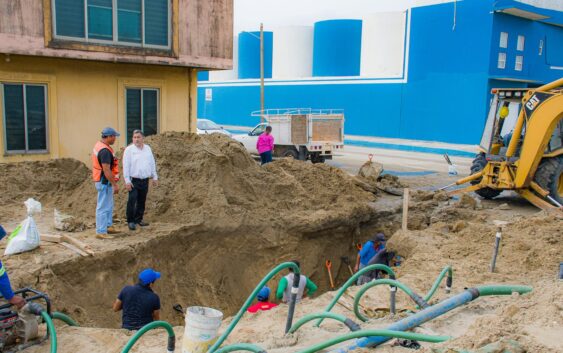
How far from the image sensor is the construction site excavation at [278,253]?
4.56 meters

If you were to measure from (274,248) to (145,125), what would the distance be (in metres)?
5.61

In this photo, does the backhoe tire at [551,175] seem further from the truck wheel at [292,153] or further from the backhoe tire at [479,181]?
the truck wheel at [292,153]

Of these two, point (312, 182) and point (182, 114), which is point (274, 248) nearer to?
point (312, 182)

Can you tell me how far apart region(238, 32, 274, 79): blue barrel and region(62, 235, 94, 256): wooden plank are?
3746 centimetres

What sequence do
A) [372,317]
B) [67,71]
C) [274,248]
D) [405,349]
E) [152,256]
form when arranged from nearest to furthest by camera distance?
[405,349]
[372,317]
[152,256]
[274,248]
[67,71]

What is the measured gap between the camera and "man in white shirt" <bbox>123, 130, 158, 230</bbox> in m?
7.92

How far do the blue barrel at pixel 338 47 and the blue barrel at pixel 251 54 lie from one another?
324 inches

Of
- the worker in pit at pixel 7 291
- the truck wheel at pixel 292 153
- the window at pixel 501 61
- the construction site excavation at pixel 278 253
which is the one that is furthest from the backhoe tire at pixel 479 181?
the window at pixel 501 61

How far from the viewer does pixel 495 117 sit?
1213 centimetres

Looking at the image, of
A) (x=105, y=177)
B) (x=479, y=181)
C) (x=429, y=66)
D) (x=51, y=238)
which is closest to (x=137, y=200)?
(x=105, y=177)

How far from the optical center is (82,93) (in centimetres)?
1215

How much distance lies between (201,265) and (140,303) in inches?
139

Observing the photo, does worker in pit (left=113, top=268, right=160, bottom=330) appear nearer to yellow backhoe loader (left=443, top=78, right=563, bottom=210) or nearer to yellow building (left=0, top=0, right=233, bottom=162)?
yellow building (left=0, top=0, right=233, bottom=162)

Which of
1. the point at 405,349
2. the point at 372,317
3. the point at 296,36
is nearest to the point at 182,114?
the point at 372,317
